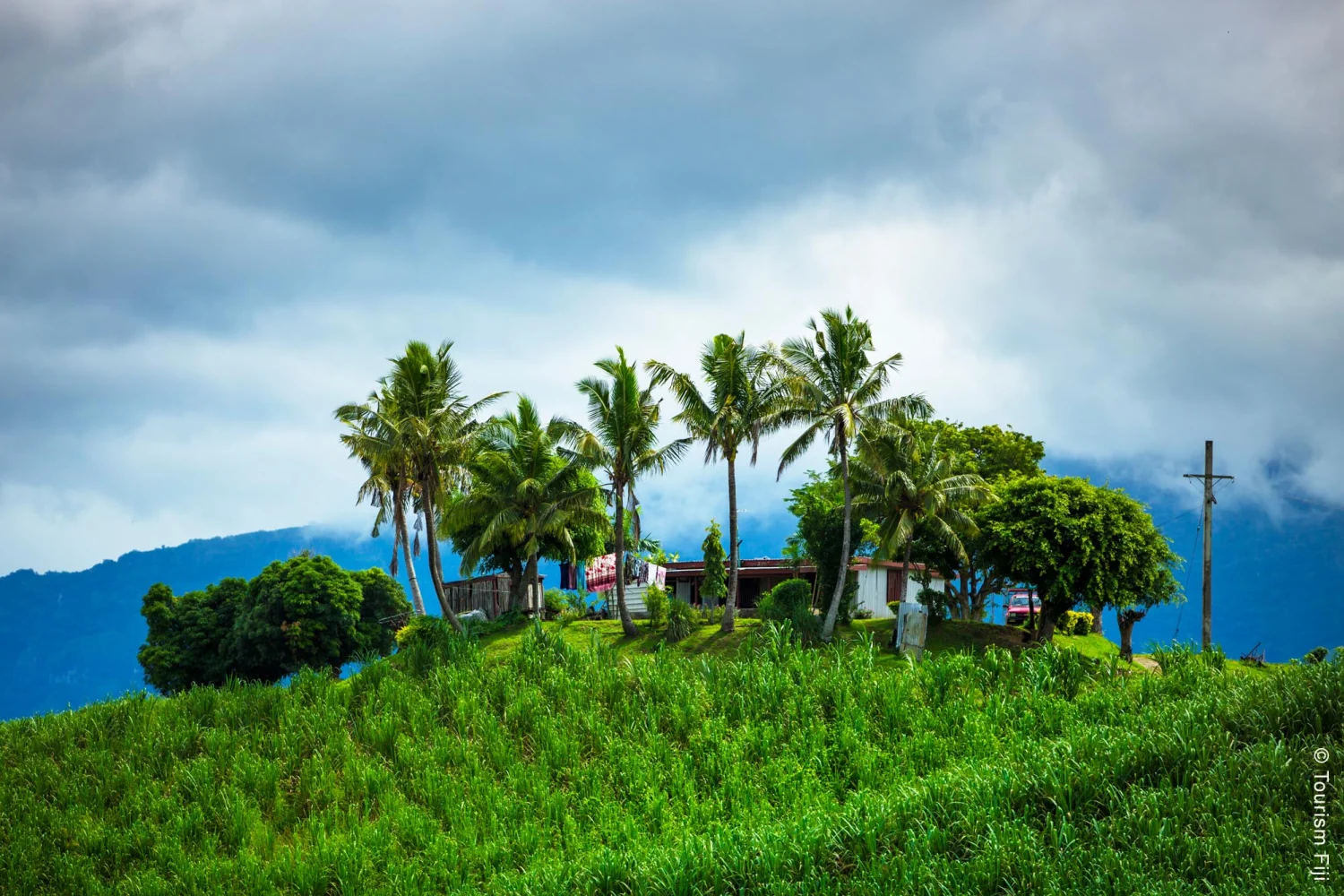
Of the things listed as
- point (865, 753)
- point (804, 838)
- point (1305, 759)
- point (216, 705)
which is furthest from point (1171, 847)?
point (216, 705)

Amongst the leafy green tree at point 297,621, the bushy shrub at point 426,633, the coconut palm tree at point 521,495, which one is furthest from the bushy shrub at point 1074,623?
the leafy green tree at point 297,621

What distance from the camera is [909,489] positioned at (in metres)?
32.2

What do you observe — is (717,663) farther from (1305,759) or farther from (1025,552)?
(1025,552)

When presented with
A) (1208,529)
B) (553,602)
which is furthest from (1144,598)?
(553,602)

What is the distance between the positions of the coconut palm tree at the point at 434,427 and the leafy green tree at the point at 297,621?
6.47 meters

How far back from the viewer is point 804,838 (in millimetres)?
11172

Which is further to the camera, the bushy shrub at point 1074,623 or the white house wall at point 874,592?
the bushy shrub at point 1074,623

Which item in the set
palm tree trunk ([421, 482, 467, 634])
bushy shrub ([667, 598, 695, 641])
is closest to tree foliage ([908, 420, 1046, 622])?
→ bushy shrub ([667, 598, 695, 641])

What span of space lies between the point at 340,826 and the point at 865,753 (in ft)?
29.5

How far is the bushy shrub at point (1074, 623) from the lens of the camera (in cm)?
4100

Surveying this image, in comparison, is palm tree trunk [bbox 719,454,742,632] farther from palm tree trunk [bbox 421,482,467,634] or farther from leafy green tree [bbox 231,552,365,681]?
leafy green tree [bbox 231,552,365,681]

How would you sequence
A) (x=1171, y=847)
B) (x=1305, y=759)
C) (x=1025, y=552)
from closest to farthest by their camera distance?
(x=1171, y=847) → (x=1305, y=759) → (x=1025, y=552)

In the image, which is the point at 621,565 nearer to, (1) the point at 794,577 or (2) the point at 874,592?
(1) the point at 794,577

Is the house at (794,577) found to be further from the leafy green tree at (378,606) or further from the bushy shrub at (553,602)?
the leafy green tree at (378,606)
